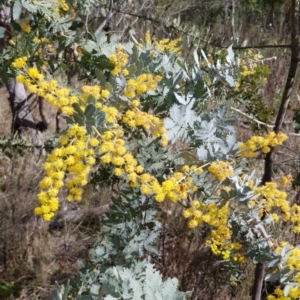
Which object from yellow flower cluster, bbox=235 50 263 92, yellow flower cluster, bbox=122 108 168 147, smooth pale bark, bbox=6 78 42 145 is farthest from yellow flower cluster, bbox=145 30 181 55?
smooth pale bark, bbox=6 78 42 145

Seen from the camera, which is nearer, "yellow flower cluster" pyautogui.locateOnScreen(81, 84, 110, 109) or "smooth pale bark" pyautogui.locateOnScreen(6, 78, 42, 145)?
"yellow flower cluster" pyautogui.locateOnScreen(81, 84, 110, 109)

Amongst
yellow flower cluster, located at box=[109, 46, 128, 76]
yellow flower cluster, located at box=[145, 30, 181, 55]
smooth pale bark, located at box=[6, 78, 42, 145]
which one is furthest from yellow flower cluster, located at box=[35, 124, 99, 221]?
smooth pale bark, located at box=[6, 78, 42, 145]

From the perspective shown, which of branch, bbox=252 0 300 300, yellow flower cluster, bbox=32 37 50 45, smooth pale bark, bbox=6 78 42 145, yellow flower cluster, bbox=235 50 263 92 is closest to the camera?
yellow flower cluster, bbox=32 37 50 45

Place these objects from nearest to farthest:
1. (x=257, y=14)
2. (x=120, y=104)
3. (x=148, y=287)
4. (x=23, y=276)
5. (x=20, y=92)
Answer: (x=148, y=287) → (x=120, y=104) → (x=23, y=276) → (x=20, y=92) → (x=257, y=14)

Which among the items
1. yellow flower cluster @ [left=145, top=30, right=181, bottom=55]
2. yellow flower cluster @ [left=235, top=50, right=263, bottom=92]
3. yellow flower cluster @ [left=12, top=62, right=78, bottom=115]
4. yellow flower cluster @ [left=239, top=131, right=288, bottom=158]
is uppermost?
yellow flower cluster @ [left=145, top=30, right=181, bottom=55]

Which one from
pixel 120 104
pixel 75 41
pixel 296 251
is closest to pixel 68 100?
pixel 120 104

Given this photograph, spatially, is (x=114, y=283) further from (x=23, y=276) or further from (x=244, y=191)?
(x=23, y=276)

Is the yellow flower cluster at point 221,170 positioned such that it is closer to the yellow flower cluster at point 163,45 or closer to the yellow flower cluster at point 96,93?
the yellow flower cluster at point 96,93

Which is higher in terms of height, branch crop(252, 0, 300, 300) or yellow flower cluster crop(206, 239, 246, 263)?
branch crop(252, 0, 300, 300)

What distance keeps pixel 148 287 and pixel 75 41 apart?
0.71 meters

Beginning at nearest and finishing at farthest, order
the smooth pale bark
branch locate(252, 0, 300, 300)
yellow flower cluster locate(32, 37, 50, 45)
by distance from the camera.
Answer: yellow flower cluster locate(32, 37, 50, 45) < branch locate(252, 0, 300, 300) < the smooth pale bark

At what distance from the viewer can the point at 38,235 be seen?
2.24m

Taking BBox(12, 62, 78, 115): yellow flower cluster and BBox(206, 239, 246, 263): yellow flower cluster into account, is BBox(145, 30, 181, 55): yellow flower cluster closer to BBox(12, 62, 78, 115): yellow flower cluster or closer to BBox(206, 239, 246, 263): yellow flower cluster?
BBox(12, 62, 78, 115): yellow flower cluster

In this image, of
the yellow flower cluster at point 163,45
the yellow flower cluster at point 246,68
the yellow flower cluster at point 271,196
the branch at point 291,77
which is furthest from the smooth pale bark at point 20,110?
the yellow flower cluster at point 271,196
